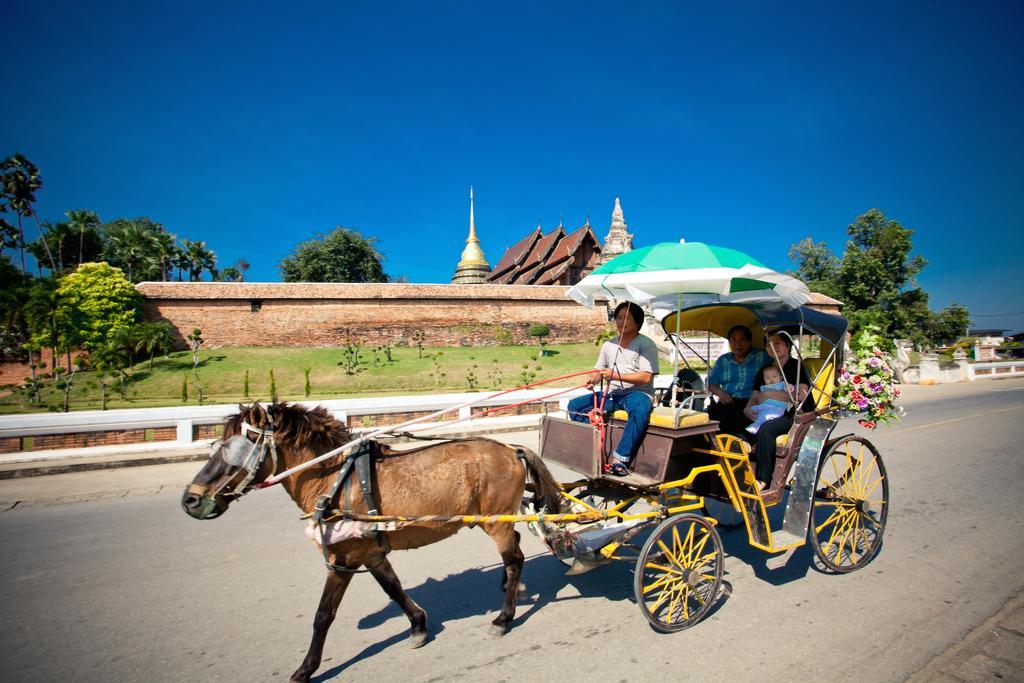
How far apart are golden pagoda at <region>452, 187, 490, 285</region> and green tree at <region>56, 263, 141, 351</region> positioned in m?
24.3

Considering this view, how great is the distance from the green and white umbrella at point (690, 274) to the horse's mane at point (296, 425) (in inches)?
83.2

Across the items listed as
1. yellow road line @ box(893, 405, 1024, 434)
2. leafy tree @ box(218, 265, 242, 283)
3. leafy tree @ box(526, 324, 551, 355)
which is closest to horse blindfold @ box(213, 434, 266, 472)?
yellow road line @ box(893, 405, 1024, 434)

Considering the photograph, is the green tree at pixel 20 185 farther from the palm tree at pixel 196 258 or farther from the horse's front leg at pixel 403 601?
the horse's front leg at pixel 403 601

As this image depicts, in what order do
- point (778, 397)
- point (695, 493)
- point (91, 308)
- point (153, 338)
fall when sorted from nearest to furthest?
point (695, 493)
point (778, 397)
point (153, 338)
point (91, 308)

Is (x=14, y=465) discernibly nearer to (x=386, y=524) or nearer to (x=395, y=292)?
(x=386, y=524)

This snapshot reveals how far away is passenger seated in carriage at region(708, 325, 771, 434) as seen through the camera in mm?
4570

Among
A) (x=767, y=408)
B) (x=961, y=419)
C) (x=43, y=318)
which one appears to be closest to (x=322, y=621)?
(x=767, y=408)

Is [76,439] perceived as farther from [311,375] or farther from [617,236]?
[617,236]

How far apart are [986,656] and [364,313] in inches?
1138

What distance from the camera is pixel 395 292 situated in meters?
29.8

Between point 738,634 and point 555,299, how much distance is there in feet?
97.1

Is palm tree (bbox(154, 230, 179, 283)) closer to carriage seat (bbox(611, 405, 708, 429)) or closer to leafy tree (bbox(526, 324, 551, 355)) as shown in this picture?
leafy tree (bbox(526, 324, 551, 355))

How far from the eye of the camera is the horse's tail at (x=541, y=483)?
3.49 m

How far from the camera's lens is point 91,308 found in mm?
24750
